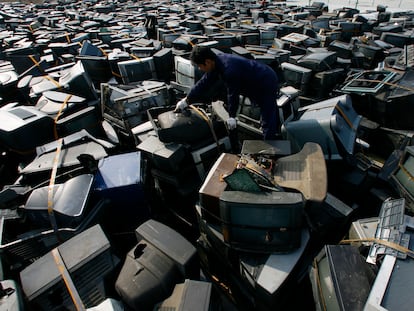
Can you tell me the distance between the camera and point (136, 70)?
15.3ft

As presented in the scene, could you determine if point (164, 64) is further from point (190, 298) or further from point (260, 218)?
point (190, 298)

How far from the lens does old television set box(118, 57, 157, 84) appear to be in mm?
4594

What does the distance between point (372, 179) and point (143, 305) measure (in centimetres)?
261

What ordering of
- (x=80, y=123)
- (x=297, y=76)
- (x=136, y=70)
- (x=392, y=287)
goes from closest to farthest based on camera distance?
(x=392, y=287)
(x=80, y=123)
(x=297, y=76)
(x=136, y=70)

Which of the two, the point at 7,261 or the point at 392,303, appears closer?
the point at 392,303

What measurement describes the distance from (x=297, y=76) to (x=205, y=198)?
124 inches

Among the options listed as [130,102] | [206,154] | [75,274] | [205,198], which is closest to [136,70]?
[130,102]

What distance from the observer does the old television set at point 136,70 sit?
4.59m

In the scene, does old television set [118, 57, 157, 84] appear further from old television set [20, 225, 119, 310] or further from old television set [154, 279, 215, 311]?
old television set [154, 279, 215, 311]

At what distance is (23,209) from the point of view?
2.29 m

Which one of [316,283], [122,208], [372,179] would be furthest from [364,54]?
[122,208]

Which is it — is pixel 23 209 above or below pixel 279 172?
below

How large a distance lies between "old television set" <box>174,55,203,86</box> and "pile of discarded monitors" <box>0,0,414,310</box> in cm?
3

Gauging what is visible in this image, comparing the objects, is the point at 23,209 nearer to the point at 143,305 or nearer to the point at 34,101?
the point at 143,305
